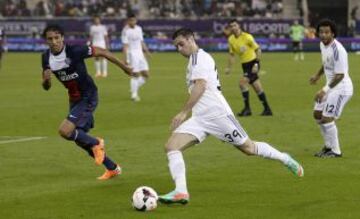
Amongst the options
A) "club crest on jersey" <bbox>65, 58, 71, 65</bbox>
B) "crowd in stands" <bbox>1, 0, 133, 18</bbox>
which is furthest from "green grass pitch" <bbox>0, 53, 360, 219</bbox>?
"crowd in stands" <bbox>1, 0, 133, 18</bbox>

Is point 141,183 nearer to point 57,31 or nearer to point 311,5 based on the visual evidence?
point 57,31

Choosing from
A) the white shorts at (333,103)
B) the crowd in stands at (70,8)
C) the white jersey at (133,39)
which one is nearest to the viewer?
the white shorts at (333,103)

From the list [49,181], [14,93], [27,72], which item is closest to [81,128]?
[49,181]

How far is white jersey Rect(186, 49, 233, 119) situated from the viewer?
36.2 feet

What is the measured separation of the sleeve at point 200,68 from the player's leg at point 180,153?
0.63 m

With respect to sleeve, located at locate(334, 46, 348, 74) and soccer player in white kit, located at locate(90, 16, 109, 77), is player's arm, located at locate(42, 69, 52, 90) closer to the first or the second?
sleeve, located at locate(334, 46, 348, 74)

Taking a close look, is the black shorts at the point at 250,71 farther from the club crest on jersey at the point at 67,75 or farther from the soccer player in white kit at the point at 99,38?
the soccer player in white kit at the point at 99,38

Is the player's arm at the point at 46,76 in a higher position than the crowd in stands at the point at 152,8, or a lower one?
higher

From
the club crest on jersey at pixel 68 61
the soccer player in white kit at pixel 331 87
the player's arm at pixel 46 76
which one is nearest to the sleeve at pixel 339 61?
the soccer player in white kit at pixel 331 87

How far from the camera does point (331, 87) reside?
14859 millimetres

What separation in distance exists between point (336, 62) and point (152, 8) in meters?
51.4

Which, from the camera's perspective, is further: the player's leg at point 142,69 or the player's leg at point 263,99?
the player's leg at point 142,69

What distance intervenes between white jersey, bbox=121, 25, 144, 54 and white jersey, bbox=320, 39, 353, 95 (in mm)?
13843

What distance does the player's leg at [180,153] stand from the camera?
1092 centimetres
